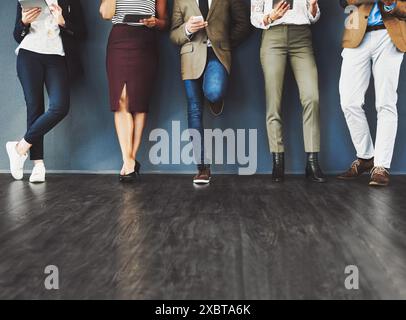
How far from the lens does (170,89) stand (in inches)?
140

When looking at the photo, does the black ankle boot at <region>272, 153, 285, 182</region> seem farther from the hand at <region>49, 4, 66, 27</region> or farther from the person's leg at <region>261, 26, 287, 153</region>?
the hand at <region>49, 4, 66, 27</region>

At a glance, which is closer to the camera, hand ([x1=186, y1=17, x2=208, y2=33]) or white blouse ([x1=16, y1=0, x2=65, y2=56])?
hand ([x1=186, y1=17, x2=208, y2=33])

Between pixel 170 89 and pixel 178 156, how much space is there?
1.53 feet

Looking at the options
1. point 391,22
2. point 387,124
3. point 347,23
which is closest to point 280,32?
point 347,23

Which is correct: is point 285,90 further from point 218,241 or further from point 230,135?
point 218,241

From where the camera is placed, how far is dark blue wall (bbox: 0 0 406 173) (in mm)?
3453

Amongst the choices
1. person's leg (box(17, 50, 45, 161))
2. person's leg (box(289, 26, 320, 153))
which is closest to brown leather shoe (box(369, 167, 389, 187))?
person's leg (box(289, 26, 320, 153))

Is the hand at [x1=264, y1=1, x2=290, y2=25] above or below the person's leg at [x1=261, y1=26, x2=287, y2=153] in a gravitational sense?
above

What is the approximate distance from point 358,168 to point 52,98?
6.51ft

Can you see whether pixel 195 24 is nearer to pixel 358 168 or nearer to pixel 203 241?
pixel 358 168

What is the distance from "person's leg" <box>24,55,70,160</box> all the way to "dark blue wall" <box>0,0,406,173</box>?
343 millimetres

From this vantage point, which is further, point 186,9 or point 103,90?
point 103,90

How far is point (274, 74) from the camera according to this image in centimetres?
315
